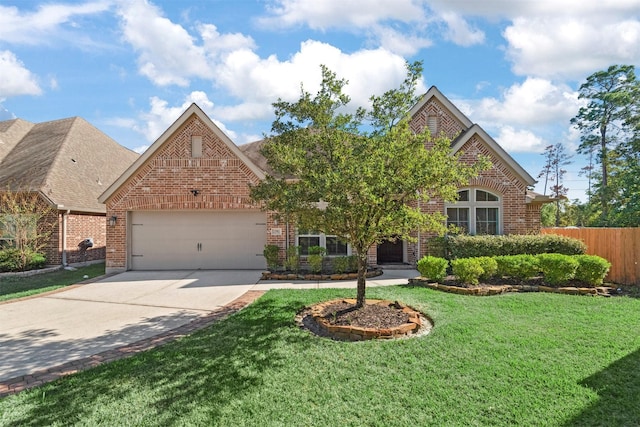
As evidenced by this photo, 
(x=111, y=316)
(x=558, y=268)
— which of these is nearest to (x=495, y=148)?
(x=558, y=268)

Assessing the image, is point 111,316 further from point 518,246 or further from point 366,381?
point 518,246

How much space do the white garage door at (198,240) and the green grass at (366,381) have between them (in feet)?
22.8

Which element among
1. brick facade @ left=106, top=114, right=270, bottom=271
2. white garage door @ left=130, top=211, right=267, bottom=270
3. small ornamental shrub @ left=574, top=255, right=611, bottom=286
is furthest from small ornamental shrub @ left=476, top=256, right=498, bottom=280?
brick facade @ left=106, top=114, right=270, bottom=271

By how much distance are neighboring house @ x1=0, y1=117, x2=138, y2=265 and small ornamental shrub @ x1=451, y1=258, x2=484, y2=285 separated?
47.3ft

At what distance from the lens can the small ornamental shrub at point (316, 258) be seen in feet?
36.2

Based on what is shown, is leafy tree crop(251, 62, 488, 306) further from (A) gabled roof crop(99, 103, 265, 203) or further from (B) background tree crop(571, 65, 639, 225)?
(B) background tree crop(571, 65, 639, 225)

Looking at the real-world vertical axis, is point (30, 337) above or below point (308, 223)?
below

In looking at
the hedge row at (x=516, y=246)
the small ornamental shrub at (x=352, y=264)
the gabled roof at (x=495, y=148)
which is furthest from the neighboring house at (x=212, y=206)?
the hedge row at (x=516, y=246)

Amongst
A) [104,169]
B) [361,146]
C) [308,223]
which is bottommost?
[308,223]

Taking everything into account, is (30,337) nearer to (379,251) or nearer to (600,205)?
(379,251)

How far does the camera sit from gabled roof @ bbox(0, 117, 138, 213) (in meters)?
14.4

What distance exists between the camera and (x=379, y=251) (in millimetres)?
14695

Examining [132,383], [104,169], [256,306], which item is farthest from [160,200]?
[132,383]

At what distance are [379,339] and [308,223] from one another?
2197 mm
